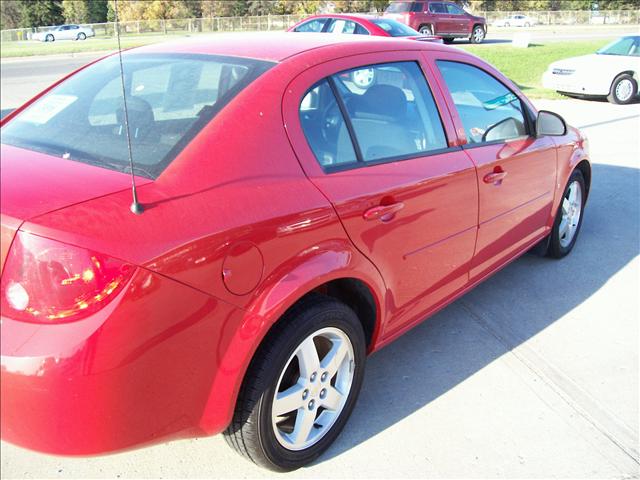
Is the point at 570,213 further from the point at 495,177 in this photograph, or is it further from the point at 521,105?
the point at 495,177

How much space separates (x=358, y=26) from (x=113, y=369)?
1265cm

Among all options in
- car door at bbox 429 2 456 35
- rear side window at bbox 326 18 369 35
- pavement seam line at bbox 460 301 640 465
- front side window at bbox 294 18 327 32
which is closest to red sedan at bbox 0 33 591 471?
pavement seam line at bbox 460 301 640 465

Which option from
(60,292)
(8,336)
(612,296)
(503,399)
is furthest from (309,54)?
(612,296)

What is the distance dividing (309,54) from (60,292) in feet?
4.82

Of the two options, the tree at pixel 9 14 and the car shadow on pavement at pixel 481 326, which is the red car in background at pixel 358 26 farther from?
the tree at pixel 9 14

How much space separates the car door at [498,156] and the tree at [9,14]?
201 ft

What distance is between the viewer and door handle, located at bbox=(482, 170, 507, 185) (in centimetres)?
323

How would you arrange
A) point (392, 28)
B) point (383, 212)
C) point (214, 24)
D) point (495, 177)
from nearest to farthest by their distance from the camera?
point (383, 212), point (495, 177), point (392, 28), point (214, 24)

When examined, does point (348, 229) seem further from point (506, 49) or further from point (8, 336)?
point (506, 49)

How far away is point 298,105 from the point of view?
2379mm

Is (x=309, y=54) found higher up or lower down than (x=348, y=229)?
higher up

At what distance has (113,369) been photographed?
1.74 m

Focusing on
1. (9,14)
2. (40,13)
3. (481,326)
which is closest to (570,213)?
(481,326)

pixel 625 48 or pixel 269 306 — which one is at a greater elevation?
pixel 625 48
